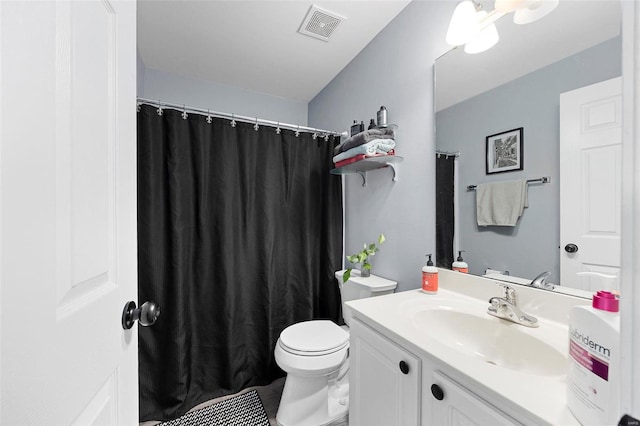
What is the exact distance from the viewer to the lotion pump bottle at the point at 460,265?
1.19 m

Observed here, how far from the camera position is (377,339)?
0.92 metres

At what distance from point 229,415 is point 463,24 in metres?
2.27

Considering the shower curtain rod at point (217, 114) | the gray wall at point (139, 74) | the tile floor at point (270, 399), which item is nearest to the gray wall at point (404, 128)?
the shower curtain rod at point (217, 114)

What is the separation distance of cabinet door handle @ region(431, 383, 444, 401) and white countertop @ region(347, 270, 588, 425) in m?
0.08

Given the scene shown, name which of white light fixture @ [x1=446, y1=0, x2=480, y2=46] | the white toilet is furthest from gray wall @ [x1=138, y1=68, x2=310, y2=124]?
the white toilet

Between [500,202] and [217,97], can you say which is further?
[217,97]

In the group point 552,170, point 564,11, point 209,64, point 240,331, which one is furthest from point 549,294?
point 209,64

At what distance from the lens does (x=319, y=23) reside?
1.58 m

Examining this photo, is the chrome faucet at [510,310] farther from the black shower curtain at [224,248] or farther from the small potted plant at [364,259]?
the black shower curtain at [224,248]

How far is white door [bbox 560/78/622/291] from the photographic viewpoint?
76 cm

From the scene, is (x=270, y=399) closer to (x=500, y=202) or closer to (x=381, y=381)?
(x=381, y=381)

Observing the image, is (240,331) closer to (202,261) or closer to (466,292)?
(202,261)

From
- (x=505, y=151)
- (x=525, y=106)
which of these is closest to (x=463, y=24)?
(x=525, y=106)

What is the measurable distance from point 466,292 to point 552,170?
22.9 inches
